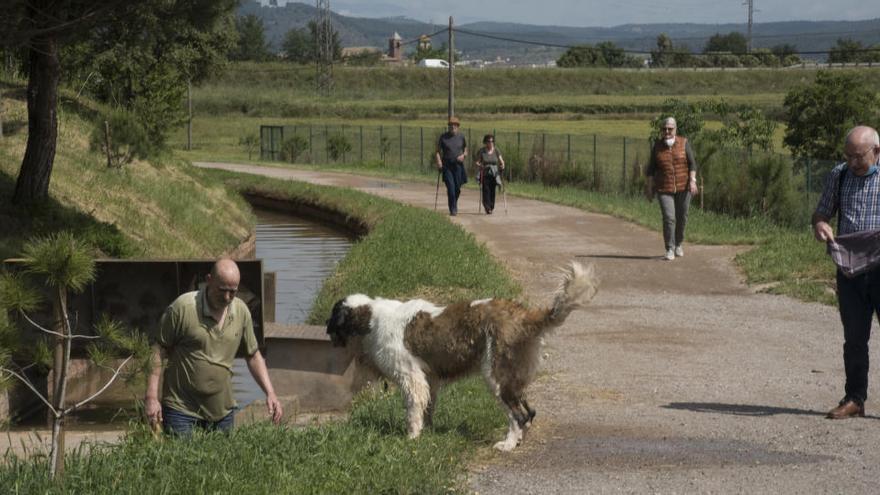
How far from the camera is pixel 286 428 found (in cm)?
927

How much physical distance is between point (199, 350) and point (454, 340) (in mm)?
1925

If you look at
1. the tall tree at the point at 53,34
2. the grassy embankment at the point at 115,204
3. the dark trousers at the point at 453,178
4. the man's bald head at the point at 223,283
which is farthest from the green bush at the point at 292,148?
the man's bald head at the point at 223,283

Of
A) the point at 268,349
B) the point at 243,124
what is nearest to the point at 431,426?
the point at 268,349

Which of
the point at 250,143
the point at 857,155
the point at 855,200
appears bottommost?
the point at 250,143

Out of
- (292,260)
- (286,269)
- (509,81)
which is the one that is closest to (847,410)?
(286,269)

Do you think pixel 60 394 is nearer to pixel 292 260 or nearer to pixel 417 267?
pixel 417 267

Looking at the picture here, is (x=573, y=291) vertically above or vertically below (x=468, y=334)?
above

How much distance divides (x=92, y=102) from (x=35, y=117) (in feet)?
41.7

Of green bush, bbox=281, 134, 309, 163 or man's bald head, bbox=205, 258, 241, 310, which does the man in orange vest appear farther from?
green bush, bbox=281, 134, 309, 163

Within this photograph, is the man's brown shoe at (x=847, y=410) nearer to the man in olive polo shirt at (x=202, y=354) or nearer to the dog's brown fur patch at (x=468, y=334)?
the dog's brown fur patch at (x=468, y=334)

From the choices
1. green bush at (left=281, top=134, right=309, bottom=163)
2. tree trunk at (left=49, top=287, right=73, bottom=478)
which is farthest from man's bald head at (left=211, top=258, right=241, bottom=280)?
green bush at (left=281, top=134, right=309, bottom=163)

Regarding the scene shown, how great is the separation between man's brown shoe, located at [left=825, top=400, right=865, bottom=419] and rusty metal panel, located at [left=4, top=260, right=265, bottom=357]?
711 cm

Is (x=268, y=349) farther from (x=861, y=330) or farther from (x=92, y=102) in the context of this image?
(x=92, y=102)

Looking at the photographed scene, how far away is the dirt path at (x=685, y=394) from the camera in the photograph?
29.2 ft
